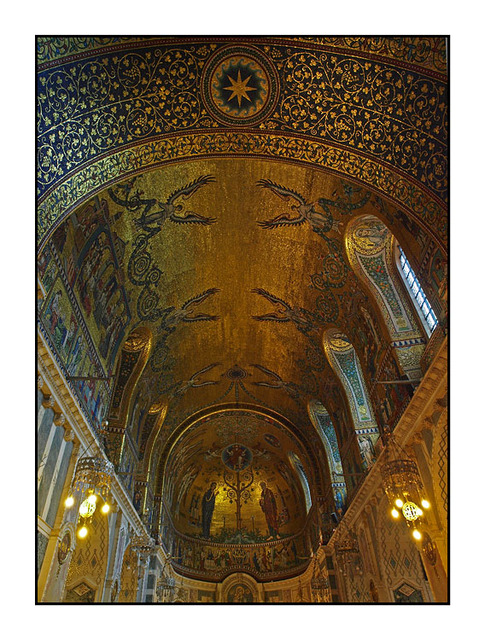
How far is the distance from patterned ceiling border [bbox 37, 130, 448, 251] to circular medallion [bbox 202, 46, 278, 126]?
311mm

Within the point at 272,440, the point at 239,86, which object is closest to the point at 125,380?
the point at 239,86

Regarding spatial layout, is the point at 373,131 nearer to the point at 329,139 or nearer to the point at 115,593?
the point at 329,139

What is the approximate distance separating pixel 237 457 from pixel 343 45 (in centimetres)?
2079

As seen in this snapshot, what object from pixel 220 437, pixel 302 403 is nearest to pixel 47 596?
pixel 302 403

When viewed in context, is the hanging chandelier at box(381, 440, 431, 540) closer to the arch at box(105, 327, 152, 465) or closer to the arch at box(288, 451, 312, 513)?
the arch at box(105, 327, 152, 465)

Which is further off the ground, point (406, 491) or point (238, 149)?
point (238, 149)

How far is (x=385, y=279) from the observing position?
32.6 feet

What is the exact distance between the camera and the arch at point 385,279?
371 inches

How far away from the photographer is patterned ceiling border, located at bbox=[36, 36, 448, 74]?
571 centimetres

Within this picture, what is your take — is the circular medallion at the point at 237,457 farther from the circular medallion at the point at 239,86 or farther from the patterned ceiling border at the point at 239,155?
the circular medallion at the point at 239,86

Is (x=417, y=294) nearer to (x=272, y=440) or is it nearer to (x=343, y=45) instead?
(x=343, y=45)

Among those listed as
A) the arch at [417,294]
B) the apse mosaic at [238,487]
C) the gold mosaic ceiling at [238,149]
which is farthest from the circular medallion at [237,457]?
the arch at [417,294]

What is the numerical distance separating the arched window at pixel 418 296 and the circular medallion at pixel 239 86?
13.7ft

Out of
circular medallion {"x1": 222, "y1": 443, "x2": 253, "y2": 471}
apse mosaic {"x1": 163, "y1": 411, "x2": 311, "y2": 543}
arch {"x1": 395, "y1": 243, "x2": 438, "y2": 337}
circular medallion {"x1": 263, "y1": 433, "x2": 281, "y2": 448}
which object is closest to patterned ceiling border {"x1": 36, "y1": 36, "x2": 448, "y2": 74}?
arch {"x1": 395, "y1": 243, "x2": 438, "y2": 337}
